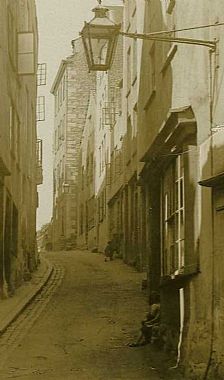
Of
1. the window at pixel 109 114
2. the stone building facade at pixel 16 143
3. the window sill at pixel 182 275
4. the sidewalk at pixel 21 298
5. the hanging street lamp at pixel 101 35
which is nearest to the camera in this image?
the hanging street lamp at pixel 101 35

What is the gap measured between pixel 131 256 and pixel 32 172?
204 inches

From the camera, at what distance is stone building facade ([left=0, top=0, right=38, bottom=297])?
886 inches

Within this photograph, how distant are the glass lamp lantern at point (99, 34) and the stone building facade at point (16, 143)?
913cm

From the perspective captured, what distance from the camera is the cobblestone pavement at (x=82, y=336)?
12898 mm

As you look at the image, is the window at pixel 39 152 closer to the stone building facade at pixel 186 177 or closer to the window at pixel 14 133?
the window at pixel 14 133

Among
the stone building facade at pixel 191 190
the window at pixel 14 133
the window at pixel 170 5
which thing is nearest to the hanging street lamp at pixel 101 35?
the stone building facade at pixel 191 190

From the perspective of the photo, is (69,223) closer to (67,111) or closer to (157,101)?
(67,111)

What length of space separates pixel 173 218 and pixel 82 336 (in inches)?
137

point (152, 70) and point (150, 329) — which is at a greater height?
point (152, 70)

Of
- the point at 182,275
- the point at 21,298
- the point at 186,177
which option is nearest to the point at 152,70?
the point at 186,177

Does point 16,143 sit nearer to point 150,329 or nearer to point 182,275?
point 150,329

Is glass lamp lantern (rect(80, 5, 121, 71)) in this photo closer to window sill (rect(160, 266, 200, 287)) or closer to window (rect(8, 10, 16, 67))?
window sill (rect(160, 266, 200, 287))

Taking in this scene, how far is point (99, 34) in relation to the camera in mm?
11562

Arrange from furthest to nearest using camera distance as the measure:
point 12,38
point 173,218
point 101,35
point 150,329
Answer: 1. point 12,38
2. point 150,329
3. point 173,218
4. point 101,35
